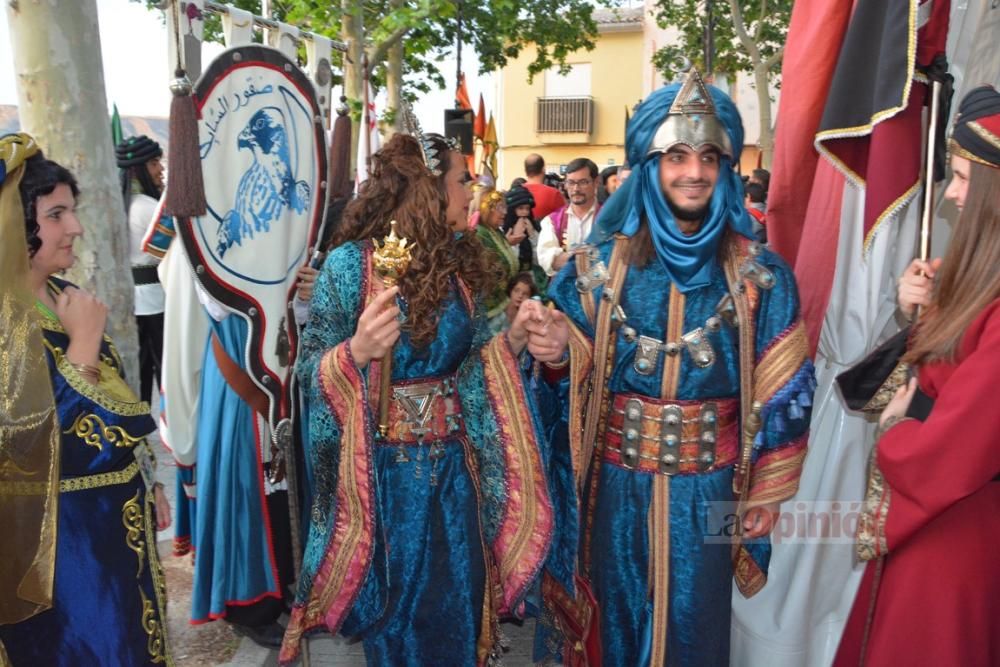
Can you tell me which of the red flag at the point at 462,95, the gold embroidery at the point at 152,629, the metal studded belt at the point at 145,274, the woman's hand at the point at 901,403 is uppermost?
the red flag at the point at 462,95

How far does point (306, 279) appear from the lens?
346 cm

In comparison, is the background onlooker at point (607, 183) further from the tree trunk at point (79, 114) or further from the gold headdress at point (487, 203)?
the tree trunk at point (79, 114)

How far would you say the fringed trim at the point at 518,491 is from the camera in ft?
8.78

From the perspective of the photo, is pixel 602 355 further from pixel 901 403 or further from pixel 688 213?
pixel 901 403

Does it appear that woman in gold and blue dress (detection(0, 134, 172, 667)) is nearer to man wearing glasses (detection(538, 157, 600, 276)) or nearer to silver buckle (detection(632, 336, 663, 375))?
silver buckle (detection(632, 336, 663, 375))

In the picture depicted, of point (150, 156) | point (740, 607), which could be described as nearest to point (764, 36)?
point (150, 156)

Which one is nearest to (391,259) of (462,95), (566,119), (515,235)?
(515,235)

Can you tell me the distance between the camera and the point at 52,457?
206 centimetres

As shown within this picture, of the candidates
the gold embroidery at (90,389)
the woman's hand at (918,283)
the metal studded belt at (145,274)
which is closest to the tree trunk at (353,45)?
the metal studded belt at (145,274)

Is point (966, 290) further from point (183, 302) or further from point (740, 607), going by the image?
point (183, 302)

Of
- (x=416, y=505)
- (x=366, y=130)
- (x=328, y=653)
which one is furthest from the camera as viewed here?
(x=366, y=130)

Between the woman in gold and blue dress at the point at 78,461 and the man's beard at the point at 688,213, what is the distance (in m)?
1.69

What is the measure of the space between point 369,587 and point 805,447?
4.79 feet

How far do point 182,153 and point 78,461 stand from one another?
1178 mm
